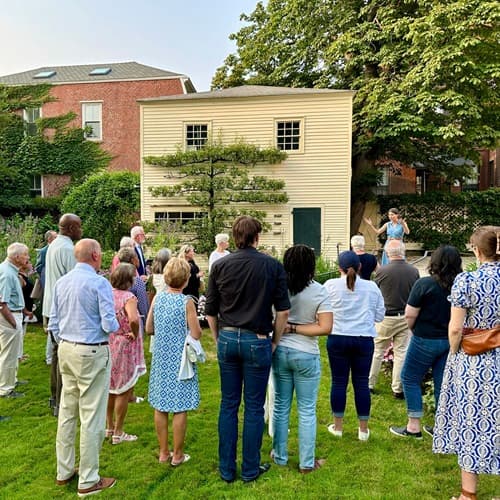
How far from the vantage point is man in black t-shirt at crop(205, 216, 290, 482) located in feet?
9.62

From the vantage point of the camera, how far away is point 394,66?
52.4 feet

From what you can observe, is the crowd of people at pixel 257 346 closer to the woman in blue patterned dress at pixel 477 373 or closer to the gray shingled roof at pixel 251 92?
the woman in blue patterned dress at pixel 477 373

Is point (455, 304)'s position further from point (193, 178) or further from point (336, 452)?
point (193, 178)

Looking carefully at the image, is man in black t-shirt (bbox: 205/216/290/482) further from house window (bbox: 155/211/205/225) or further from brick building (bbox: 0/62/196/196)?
brick building (bbox: 0/62/196/196)

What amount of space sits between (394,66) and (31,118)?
1949 cm

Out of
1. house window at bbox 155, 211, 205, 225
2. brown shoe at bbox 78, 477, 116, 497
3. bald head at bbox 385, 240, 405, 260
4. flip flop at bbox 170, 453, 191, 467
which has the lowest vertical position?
flip flop at bbox 170, 453, 191, 467

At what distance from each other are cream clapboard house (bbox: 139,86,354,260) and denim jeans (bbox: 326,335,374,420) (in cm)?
1062

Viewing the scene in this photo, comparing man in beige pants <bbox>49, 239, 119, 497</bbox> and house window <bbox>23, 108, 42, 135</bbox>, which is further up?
house window <bbox>23, 108, 42, 135</bbox>

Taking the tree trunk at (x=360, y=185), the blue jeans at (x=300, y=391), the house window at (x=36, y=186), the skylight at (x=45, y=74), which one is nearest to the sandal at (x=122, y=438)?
the blue jeans at (x=300, y=391)

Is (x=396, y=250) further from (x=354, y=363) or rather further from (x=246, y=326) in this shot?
(x=246, y=326)

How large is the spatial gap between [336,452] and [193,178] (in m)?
12.5

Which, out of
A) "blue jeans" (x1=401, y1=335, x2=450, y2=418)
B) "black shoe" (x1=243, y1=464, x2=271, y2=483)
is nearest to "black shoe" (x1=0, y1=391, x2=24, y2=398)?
"black shoe" (x1=243, y1=464, x2=271, y2=483)

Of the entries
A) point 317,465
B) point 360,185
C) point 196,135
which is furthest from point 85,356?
point 360,185

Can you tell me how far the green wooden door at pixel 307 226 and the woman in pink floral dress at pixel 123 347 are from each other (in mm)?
11026
